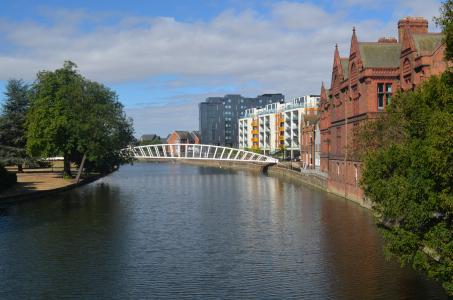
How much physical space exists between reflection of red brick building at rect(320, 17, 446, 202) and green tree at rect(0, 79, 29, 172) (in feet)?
164

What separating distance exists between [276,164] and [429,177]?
344 ft

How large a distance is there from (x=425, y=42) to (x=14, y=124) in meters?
67.1

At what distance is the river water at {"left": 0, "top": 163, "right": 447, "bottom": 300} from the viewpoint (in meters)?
24.0

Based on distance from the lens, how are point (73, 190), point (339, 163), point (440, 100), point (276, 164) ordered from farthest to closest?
1. point (276, 164)
2. point (73, 190)
3. point (339, 163)
4. point (440, 100)

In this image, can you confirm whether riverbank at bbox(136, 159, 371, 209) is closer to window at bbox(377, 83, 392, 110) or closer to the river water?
window at bbox(377, 83, 392, 110)

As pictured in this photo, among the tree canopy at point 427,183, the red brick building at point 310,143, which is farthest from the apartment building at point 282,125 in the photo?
the tree canopy at point 427,183

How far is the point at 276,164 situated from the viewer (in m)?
125

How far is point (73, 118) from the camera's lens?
255ft

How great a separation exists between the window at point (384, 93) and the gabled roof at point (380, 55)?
6.40ft

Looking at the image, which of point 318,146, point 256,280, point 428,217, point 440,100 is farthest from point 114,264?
point 318,146

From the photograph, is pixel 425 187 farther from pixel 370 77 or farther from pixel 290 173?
pixel 290 173

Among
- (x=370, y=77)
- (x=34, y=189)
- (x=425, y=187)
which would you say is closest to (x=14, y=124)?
(x=34, y=189)

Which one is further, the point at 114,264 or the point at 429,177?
the point at 114,264

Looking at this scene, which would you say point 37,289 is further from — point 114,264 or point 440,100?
point 440,100
